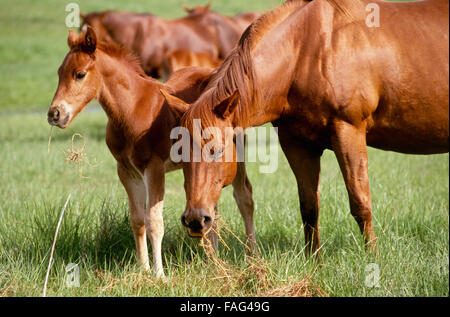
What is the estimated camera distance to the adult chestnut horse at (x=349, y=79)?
389cm

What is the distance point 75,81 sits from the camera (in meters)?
4.14

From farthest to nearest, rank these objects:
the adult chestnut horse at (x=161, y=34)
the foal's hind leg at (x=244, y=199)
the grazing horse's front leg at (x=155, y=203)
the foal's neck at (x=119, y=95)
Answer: the adult chestnut horse at (x=161, y=34)
the foal's hind leg at (x=244, y=199)
the foal's neck at (x=119, y=95)
the grazing horse's front leg at (x=155, y=203)

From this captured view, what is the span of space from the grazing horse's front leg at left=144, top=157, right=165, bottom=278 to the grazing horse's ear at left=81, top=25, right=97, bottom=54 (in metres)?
0.91

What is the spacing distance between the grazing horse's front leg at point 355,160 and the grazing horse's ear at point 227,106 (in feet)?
2.47

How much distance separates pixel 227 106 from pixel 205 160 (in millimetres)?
360

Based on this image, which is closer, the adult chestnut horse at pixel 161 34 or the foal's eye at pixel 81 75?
the foal's eye at pixel 81 75

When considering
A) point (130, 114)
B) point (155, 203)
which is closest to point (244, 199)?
point (155, 203)

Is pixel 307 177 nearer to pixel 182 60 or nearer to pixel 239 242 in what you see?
pixel 239 242

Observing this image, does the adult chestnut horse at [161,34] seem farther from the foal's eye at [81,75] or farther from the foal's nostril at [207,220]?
the foal's nostril at [207,220]

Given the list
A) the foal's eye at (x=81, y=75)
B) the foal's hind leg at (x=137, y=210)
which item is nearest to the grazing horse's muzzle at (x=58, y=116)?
the foal's eye at (x=81, y=75)

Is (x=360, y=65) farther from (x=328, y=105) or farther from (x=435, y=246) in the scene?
(x=435, y=246)

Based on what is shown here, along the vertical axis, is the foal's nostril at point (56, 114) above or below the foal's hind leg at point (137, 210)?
above

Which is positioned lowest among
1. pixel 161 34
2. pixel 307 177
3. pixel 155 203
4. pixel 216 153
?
pixel 155 203

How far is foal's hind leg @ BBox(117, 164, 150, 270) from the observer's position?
4.40 meters
